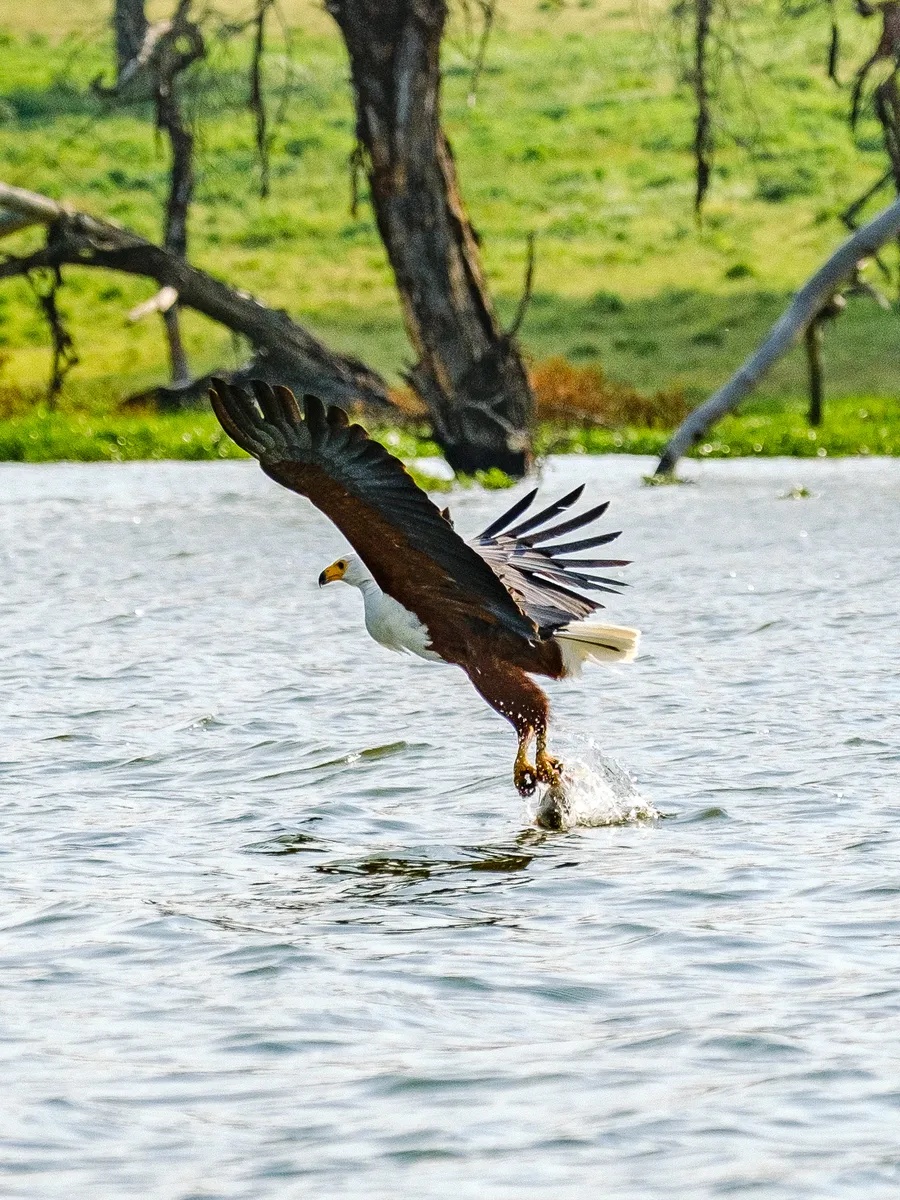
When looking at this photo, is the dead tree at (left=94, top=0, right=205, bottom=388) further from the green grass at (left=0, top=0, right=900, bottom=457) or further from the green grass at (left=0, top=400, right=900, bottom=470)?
the green grass at (left=0, top=400, right=900, bottom=470)

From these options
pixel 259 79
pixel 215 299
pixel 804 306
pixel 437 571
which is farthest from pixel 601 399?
pixel 437 571

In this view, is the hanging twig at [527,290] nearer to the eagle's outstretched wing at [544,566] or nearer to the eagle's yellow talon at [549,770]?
the eagle's outstretched wing at [544,566]

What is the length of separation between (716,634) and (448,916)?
5.53m

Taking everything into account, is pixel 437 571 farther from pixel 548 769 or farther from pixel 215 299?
pixel 215 299

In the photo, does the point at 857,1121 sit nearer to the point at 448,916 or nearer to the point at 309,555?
the point at 448,916

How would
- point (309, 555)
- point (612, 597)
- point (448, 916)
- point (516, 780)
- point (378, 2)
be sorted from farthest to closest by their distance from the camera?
point (378, 2) → point (309, 555) → point (612, 597) → point (516, 780) → point (448, 916)

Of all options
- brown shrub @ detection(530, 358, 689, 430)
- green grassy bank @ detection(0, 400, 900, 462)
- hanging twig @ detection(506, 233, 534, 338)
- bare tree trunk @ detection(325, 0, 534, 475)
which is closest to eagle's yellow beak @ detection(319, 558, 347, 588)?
hanging twig @ detection(506, 233, 534, 338)

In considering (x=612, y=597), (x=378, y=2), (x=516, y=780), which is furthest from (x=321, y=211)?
(x=516, y=780)

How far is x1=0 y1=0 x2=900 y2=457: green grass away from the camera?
Answer: 30.0 m

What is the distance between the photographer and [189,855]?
263 inches

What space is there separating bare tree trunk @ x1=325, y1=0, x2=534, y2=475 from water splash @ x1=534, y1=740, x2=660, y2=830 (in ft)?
40.3

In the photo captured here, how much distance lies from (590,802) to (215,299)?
15147mm

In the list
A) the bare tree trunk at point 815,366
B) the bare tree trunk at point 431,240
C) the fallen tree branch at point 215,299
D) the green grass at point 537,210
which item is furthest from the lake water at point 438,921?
the green grass at point 537,210

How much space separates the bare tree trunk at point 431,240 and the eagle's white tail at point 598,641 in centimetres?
1175
